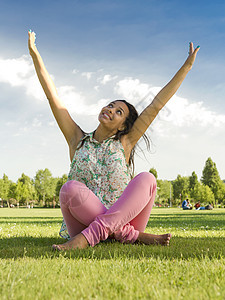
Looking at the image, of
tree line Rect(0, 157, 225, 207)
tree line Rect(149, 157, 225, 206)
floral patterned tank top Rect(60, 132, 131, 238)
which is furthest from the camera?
tree line Rect(0, 157, 225, 207)

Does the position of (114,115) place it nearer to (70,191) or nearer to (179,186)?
(70,191)

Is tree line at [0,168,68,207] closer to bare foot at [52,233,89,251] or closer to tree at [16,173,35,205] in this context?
tree at [16,173,35,205]

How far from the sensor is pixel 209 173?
73.5 metres

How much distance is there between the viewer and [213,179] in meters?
72.3

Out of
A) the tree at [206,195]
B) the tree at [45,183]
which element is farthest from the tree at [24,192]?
the tree at [206,195]

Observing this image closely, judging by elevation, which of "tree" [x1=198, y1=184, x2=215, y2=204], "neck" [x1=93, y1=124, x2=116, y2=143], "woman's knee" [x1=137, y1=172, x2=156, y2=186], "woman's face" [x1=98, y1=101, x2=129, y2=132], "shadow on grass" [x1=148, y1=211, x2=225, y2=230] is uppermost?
"woman's face" [x1=98, y1=101, x2=129, y2=132]

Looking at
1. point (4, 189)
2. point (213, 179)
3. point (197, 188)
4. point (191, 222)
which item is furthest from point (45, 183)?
point (191, 222)

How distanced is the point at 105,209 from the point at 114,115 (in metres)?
1.25

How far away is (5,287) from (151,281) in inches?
34.7

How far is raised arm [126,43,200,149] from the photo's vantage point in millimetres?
4117

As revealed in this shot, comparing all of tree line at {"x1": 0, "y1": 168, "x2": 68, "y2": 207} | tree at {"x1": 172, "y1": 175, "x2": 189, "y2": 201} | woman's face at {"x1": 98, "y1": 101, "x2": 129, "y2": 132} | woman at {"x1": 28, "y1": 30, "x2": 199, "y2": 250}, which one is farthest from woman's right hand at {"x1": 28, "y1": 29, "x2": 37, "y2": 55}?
tree at {"x1": 172, "y1": 175, "x2": 189, "y2": 201}

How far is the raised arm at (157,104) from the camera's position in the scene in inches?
162

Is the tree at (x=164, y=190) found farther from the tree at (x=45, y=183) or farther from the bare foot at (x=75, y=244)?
the bare foot at (x=75, y=244)

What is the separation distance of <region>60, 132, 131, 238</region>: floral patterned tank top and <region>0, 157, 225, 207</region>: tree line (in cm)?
6592
